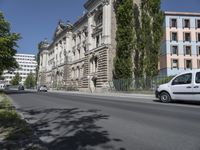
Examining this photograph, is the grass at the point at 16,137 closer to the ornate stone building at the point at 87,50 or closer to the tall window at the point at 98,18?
the ornate stone building at the point at 87,50

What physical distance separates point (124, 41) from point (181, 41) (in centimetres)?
2211

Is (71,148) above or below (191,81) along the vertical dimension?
below

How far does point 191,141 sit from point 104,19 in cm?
3836

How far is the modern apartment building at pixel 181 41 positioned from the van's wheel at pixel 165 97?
3923 cm

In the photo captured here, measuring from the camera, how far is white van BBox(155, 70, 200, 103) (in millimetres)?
14305

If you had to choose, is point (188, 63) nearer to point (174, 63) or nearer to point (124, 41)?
point (174, 63)

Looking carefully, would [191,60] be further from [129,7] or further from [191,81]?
[191,81]

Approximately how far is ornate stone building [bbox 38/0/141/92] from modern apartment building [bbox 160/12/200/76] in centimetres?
1661

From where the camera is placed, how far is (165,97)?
640 inches

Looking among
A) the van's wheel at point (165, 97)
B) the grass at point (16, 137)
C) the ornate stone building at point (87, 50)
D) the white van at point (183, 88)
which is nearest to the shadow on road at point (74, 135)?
the grass at point (16, 137)

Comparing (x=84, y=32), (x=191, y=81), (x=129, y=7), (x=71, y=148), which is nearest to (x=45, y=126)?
(x=71, y=148)

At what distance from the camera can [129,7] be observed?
127ft

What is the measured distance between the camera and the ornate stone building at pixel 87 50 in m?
41.2

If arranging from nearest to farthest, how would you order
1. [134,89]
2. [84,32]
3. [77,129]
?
[77,129] < [134,89] < [84,32]
